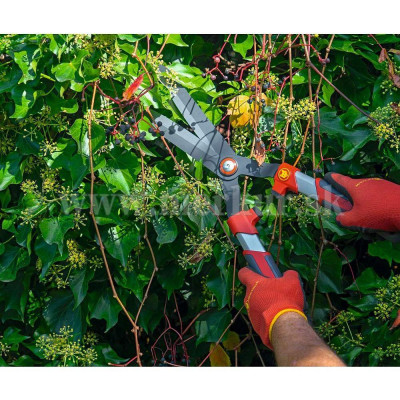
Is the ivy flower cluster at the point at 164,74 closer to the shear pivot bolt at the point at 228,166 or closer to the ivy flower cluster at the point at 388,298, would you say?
the shear pivot bolt at the point at 228,166

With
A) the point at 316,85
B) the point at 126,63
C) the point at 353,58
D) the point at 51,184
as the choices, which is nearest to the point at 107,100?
the point at 126,63

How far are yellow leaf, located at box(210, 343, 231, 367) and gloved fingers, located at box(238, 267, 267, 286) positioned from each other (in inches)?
13.2

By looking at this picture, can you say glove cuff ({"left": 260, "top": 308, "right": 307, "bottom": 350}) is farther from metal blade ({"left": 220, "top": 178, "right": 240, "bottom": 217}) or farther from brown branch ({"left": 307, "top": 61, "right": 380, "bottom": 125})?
brown branch ({"left": 307, "top": 61, "right": 380, "bottom": 125})

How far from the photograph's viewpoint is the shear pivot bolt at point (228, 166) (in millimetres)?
1572

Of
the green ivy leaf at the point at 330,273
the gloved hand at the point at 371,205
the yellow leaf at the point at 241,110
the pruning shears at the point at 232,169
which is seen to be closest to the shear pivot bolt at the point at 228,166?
the pruning shears at the point at 232,169

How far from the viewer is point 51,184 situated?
1615 millimetres

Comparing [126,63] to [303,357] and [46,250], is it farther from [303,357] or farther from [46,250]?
[303,357]

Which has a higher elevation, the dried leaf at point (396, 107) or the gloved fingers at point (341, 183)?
the dried leaf at point (396, 107)

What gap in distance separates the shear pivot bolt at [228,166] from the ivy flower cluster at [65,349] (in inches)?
24.3

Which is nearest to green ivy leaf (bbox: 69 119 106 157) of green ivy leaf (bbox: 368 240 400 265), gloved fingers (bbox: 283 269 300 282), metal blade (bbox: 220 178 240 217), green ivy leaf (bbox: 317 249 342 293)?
metal blade (bbox: 220 178 240 217)

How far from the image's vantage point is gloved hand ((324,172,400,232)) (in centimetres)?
140

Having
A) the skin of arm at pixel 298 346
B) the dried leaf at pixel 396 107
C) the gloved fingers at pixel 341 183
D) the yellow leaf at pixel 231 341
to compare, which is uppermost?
the dried leaf at pixel 396 107

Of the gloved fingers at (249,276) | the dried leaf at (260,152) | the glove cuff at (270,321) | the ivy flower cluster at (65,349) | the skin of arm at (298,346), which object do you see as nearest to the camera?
the skin of arm at (298,346)

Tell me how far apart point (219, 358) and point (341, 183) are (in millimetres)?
640
